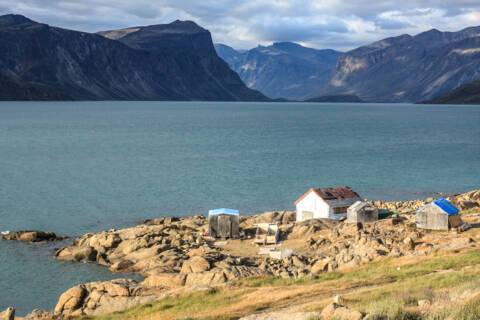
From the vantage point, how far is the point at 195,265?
37.7m

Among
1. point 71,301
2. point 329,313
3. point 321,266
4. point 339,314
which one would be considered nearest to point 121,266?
point 71,301

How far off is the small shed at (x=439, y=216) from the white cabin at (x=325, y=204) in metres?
8.93

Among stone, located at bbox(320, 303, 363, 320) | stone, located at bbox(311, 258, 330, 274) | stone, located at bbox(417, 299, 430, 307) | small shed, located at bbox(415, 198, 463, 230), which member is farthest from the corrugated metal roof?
stone, located at bbox(320, 303, 363, 320)

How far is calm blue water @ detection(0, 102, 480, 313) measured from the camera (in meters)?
48.4

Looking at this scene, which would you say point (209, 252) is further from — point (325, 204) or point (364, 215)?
point (364, 215)

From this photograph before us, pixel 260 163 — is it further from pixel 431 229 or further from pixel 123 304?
pixel 123 304

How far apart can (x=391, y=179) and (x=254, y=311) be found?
6929cm

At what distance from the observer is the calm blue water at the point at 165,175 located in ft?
159

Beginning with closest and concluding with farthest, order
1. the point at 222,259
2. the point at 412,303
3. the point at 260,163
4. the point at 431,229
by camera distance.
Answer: the point at 412,303, the point at 222,259, the point at 431,229, the point at 260,163

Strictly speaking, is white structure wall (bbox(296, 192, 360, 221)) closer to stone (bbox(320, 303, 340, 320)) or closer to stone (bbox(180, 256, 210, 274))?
stone (bbox(180, 256, 210, 274))

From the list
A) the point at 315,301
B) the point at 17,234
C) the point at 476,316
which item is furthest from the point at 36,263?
the point at 476,316

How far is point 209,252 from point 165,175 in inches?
1883

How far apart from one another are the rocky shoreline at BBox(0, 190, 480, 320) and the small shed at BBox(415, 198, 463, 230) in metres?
1.20

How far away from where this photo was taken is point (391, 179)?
88812mm
